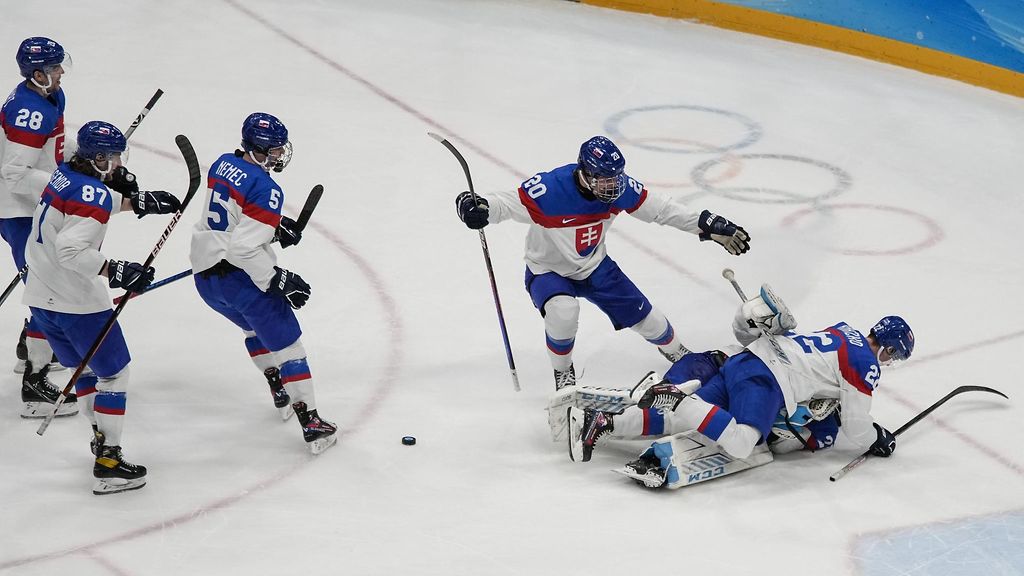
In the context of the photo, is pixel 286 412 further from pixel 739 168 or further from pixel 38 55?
pixel 739 168

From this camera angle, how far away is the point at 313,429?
15.6ft

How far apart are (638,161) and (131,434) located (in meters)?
3.99

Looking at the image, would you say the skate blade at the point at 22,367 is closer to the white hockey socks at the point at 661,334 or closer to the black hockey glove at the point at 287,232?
the black hockey glove at the point at 287,232

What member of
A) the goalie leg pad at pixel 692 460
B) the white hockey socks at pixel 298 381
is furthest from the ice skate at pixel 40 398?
the goalie leg pad at pixel 692 460

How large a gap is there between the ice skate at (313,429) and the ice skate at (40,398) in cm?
95

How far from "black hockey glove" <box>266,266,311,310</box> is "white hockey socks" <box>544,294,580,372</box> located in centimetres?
103

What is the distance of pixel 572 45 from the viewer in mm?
9992

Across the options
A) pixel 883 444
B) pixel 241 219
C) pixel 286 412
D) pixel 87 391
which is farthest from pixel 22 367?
pixel 883 444

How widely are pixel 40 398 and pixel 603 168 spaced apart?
240 cm

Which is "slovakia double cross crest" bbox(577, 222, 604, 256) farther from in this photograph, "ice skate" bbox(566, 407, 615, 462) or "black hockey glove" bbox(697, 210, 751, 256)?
"ice skate" bbox(566, 407, 615, 462)

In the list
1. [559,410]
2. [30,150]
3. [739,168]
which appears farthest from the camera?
[739,168]

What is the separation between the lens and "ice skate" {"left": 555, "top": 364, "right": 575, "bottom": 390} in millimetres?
5234

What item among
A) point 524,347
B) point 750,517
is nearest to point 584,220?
point 524,347

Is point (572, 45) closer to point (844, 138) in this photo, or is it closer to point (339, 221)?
point (844, 138)
